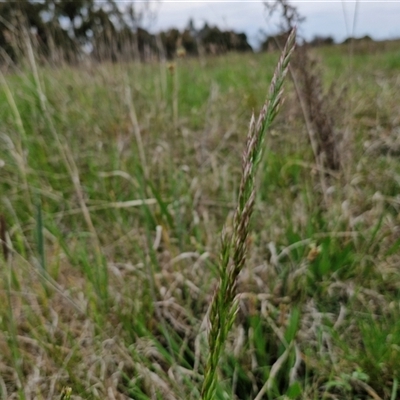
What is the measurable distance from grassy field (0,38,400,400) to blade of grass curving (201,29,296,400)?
1.51 feet

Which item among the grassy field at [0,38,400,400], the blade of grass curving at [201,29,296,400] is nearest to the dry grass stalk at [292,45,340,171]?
the grassy field at [0,38,400,400]

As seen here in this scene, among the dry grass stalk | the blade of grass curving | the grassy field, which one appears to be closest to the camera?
the blade of grass curving

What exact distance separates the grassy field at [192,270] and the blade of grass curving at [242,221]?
461mm

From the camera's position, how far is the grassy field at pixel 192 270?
106 cm

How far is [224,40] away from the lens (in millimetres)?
4883

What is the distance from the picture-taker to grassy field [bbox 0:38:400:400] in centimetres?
106

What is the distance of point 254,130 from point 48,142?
230 centimetres

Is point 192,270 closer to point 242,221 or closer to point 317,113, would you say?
point 317,113

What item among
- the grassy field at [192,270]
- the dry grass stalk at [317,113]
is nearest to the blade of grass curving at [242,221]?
the grassy field at [192,270]

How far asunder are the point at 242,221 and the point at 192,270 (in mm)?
1046

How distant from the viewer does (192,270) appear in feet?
4.68

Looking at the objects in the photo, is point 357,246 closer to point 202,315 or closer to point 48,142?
point 202,315

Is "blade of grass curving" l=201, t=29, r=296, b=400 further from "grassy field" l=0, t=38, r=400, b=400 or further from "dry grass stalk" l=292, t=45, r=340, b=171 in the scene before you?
"dry grass stalk" l=292, t=45, r=340, b=171

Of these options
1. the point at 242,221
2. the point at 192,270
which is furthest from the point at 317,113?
the point at 242,221
